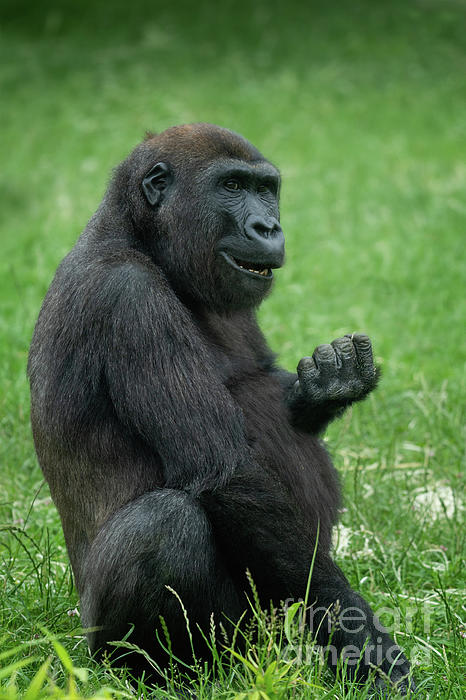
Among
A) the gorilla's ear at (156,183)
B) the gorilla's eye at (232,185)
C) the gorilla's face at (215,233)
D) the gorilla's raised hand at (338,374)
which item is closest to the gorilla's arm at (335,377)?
the gorilla's raised hand at (338,374)

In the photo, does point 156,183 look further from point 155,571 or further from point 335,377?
point 155,571

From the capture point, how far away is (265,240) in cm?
361

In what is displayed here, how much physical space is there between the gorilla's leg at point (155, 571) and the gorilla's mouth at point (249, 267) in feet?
3.06

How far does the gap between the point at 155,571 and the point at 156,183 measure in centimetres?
151

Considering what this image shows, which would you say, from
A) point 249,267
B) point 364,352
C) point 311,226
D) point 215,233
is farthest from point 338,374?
point 311,226

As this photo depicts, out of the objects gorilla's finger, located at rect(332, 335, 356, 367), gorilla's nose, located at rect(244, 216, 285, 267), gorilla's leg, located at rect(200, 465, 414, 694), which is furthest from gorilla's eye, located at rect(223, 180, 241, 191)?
gorilla's leg, located at rect(200, 465, 414, 694)

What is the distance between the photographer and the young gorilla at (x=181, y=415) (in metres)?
3.22

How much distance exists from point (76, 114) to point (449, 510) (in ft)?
32.9

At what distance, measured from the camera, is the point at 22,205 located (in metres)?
10.3

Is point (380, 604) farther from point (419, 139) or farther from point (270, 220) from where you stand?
point (419, 139)

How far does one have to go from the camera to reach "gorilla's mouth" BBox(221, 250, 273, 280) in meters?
3.63

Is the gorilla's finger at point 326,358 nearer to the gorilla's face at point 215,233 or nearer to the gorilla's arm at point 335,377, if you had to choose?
the gorilla's arm at point 335,377

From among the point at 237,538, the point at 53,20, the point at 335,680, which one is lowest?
the point at 335,680

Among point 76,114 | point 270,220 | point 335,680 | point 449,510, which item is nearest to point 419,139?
point 76,114
